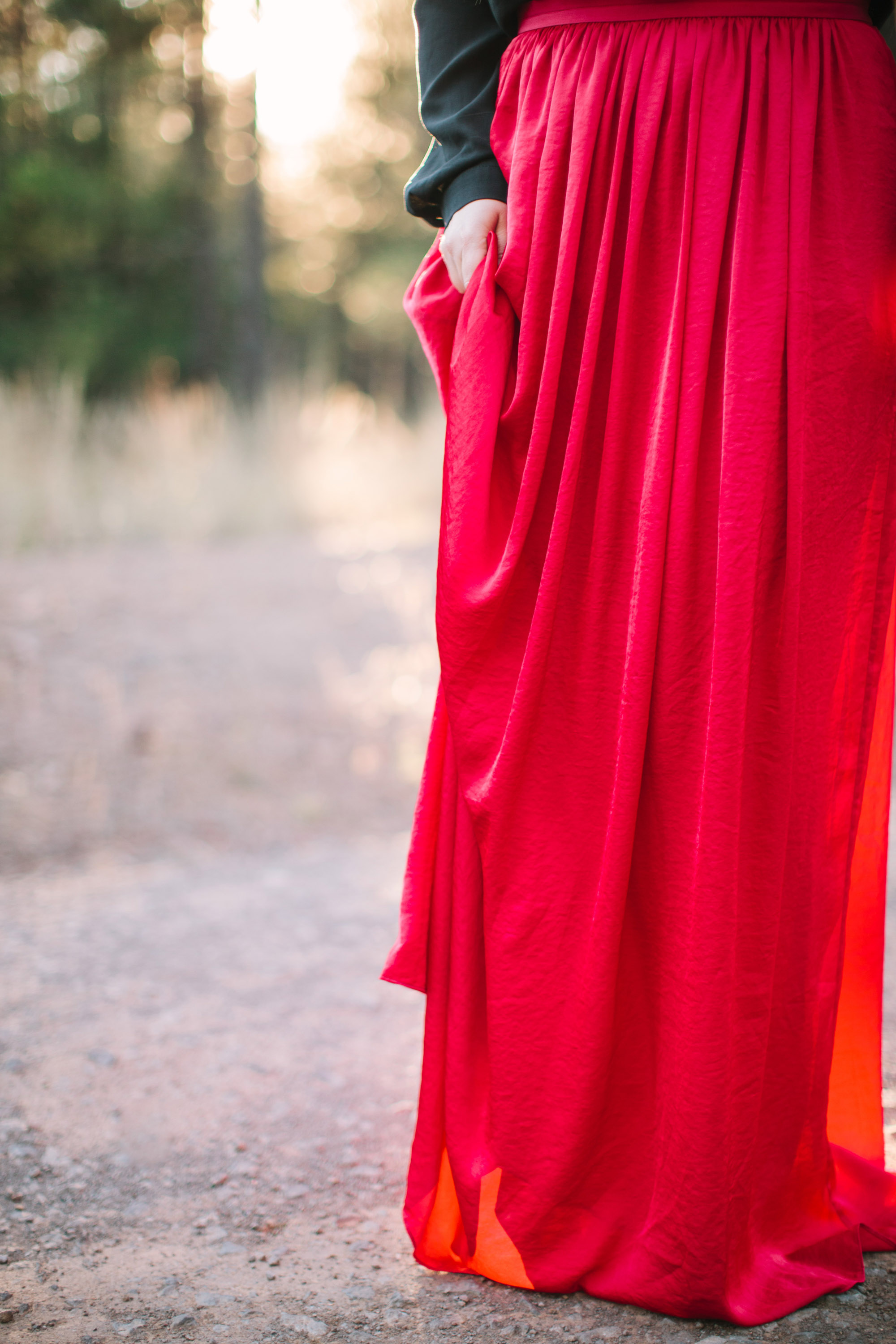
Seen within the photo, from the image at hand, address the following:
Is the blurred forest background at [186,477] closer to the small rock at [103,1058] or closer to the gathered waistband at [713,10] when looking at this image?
the small rock at [103,1058]

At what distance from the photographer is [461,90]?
123 cm

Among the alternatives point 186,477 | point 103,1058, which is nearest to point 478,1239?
point 103,1058

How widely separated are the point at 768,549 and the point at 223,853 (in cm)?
219

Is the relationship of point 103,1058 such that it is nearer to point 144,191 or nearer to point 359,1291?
point 359,1291

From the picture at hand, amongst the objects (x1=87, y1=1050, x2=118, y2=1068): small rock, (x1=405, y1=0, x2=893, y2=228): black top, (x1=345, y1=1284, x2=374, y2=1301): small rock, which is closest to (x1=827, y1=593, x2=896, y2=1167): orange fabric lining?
(x1=345, y1=1284, x2=374, y2=1301): small rock

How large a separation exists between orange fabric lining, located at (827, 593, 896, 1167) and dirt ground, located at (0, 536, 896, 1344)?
17 cm

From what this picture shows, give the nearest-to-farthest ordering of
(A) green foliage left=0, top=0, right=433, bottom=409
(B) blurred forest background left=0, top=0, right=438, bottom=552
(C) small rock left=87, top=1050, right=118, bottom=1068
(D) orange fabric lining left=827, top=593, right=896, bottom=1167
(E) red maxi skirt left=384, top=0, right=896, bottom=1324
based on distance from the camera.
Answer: (E) red maxi skirt left=384, top=0, right=896, bottom=1324
(D) orange fabric lining left=827, top=593, right=896, bottom=1167
(C) small rock left=87, top=1050, right=118, bottom=1068
(B) blurred forest background left=0, top=0, right=438, bottom=552
(A) green foliage left=0, top=0, right=433, bottom=409

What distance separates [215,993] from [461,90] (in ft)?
5.67

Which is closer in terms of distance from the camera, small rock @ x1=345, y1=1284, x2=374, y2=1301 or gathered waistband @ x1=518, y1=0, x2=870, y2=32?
gathered waistband @ x1=518, y1=0, x2=870, y2=32

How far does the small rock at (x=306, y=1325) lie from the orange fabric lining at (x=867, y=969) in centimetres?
70

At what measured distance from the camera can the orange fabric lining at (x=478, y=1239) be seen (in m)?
1.20

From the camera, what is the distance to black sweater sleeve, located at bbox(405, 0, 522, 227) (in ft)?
3.92

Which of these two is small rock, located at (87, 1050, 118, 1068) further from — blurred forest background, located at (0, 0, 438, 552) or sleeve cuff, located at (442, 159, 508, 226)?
blurred forest background, located at (0, 0, 438, 552)

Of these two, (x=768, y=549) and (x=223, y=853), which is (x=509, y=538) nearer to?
(x=768, y=549)
